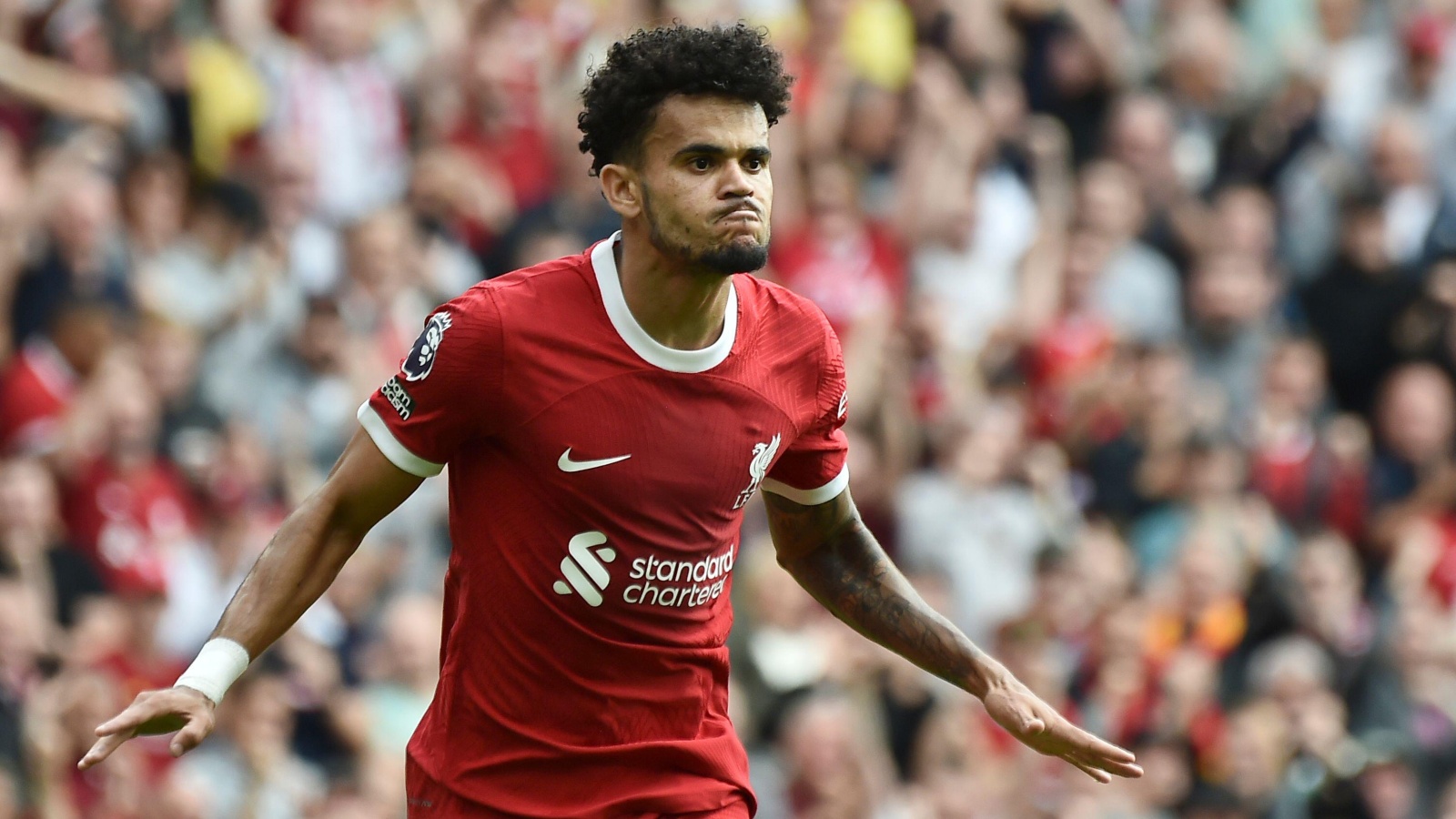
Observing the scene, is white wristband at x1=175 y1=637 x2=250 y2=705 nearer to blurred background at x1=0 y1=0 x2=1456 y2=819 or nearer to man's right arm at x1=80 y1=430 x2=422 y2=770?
man's right arm at x1=80 y1=430 x2=422 y2=770

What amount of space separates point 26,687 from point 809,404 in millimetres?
4541

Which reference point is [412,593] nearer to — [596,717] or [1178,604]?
[1178,604]

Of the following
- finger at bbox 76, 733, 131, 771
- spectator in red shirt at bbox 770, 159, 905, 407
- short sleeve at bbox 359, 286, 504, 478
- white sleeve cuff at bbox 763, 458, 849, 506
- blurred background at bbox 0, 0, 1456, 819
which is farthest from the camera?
spectator in red shirt at bbox 770, 159, 905, 407

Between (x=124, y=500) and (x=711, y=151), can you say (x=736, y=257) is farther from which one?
(x=124, y=500)

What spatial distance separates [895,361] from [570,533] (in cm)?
600

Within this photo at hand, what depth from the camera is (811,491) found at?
527 centimetres

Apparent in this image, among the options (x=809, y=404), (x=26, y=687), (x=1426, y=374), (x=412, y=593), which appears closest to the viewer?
(x=809, y=404)

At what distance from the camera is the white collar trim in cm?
476

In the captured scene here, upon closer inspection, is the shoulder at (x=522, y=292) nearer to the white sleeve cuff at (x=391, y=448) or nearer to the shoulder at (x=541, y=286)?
the shoulder at (x=541, y=286)

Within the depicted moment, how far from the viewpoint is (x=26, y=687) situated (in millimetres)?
8328

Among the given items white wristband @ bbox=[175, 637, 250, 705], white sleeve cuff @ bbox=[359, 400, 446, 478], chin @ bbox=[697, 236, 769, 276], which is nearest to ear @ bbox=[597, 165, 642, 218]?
chin @ bbox=[697, 236, 769, 276]

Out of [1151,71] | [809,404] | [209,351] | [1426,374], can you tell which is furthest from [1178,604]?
[809,404]

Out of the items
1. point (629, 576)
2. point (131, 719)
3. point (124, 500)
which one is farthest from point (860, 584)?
point (124, 500)

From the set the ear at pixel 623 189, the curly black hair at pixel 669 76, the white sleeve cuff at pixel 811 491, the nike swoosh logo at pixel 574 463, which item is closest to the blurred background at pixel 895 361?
the white sleeve cuff at pixel 811 491
